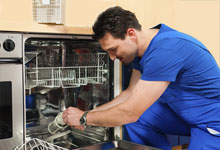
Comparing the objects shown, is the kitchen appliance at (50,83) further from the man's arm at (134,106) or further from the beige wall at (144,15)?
the man's arm at (134,106)

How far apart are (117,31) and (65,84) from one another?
1.70 feet

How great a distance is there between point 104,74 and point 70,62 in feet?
0.70

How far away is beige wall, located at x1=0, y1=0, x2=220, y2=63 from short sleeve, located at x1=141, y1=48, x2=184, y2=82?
45cm

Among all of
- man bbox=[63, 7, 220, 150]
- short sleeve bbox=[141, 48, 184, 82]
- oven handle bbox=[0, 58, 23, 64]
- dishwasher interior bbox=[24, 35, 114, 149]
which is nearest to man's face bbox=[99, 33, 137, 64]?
man bbox=[63, 7, 220, 150]

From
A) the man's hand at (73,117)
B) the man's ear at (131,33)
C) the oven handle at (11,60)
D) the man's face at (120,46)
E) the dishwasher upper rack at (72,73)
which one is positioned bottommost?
the man's hand at (73,117)

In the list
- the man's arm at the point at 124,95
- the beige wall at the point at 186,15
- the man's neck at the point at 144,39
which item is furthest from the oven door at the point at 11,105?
the beige wall at the point at 186,15

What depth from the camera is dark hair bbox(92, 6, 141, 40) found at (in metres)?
1.41

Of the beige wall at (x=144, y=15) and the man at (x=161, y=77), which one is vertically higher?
the beige wall at (x=144, y=15)

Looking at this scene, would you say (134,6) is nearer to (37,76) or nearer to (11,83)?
(37,76)

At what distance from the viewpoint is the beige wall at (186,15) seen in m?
1.92

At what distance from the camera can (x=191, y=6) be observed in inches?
84.1

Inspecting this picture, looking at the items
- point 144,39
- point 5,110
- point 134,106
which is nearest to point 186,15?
point 144,39

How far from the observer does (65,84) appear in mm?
1767

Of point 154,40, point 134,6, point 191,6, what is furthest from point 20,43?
point 191,6
